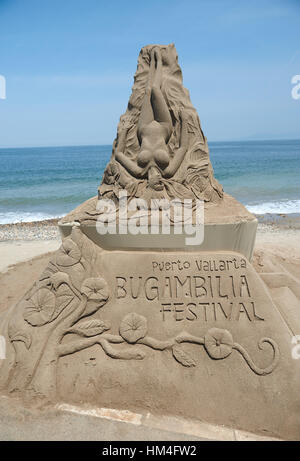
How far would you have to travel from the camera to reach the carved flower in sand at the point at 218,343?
293 cm

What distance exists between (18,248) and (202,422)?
6608mm

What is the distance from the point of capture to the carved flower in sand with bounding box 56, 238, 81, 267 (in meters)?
3.22

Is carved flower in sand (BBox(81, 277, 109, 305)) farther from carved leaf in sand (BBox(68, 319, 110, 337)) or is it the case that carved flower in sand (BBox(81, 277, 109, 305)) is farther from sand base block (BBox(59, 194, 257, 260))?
sand base block (BBox(59, 194, 257, 260))

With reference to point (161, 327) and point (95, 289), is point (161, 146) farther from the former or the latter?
point (161, 327)

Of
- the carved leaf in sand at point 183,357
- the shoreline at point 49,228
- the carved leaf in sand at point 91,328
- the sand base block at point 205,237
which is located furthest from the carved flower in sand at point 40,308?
the shoreline at point 49,228

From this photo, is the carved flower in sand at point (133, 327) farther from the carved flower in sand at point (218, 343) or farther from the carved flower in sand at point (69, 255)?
the carved flower in sand at point (69, 255)

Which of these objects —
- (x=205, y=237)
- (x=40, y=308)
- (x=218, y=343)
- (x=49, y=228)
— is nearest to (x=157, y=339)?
(x=218, y=343)

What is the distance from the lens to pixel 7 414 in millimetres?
2738

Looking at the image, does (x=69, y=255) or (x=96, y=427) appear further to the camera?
(x=69, y=255)

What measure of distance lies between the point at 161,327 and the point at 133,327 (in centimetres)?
25

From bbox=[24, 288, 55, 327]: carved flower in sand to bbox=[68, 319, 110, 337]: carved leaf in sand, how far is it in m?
0.27

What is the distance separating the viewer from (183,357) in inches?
116

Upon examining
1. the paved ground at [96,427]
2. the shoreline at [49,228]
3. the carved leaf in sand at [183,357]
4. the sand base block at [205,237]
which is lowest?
the shoreline at [49,228]

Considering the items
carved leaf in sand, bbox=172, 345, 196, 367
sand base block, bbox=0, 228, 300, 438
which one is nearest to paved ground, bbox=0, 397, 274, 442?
sand base block, bbox=0, 228, 300, 438
